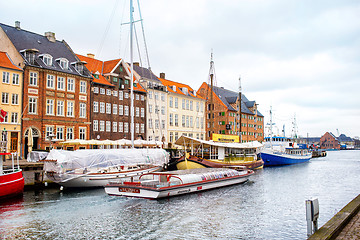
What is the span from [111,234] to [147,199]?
9.21 metres

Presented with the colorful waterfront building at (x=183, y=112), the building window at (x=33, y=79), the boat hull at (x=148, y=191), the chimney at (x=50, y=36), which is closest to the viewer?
the boat hull at (x=148, y=191)

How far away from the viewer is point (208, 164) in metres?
44.4

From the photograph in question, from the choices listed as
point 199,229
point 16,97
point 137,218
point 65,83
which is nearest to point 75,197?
point 137,218

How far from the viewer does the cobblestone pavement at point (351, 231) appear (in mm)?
11331

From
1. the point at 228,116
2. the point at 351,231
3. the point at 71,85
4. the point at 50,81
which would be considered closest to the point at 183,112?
the point at 228,116

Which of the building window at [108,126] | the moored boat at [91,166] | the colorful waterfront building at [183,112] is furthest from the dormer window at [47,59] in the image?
the colorful waterfront building at [183,112]

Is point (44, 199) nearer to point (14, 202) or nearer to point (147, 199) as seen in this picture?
point (14, 202)

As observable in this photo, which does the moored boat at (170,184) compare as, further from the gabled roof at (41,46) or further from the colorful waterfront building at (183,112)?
the colorful waterfront building at (183,112)

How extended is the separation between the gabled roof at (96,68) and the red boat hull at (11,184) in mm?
29137

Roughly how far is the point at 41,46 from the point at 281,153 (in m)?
51.8

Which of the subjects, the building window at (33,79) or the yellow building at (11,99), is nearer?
the yellow building at (11,99)

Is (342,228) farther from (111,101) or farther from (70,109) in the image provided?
(111,101)

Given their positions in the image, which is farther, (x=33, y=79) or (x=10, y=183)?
(x=33, y=79)

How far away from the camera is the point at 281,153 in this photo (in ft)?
246
